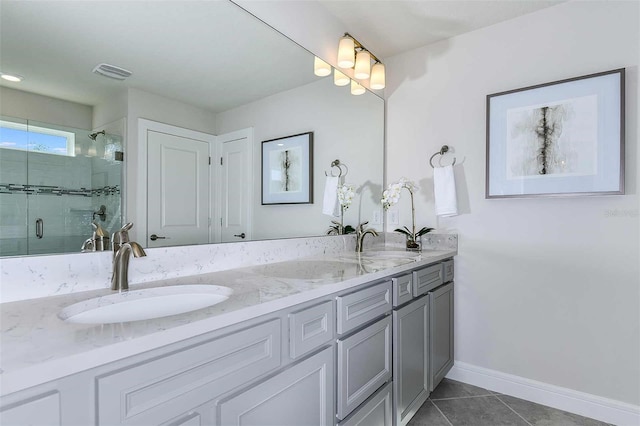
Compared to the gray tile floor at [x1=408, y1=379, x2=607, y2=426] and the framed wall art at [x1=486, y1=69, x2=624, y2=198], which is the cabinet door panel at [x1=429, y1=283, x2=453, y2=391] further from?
the framed wall art at [x1=486, y1=69, x2=624, y2=198]

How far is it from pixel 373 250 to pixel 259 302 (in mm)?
1582

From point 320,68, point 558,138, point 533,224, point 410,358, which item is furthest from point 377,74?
point 410,358

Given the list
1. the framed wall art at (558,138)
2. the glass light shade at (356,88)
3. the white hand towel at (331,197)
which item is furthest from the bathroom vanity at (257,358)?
the glass light shade at (356,88)

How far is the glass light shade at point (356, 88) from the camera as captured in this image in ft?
7.83

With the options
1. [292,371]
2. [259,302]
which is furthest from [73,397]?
[292,371]

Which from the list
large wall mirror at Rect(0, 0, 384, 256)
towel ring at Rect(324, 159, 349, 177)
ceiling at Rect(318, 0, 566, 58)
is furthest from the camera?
towel ring at Rect(324, 159, 349, 177)

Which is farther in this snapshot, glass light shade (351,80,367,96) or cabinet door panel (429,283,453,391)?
glass light shade (351,80,367,96)

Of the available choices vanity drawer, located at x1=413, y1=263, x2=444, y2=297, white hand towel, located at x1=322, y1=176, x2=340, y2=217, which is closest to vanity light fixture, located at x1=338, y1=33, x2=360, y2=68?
white hand towel, located at x1=322, y1=176, x2=340, y2=217

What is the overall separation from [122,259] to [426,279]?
1.50 m

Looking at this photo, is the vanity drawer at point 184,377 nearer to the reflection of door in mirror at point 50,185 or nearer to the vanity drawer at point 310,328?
the vanity drawer at point 310,328

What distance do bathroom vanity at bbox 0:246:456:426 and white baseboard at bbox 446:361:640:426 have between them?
65 centimetres

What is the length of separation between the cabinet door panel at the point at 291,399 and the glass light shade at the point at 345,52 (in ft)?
5.75

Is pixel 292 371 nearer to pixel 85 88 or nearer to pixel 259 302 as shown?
pixel 259 302

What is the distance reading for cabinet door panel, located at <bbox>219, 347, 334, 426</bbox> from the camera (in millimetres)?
854
